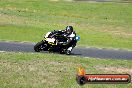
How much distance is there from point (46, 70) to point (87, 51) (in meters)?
10.3

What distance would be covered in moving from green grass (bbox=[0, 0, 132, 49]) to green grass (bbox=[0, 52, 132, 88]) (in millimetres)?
11734

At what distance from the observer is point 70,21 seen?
165ft

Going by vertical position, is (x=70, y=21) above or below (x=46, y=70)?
below

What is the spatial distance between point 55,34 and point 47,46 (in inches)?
37.6

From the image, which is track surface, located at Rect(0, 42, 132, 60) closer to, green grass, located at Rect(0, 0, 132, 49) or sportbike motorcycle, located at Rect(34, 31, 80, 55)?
sportbike motorcycle, located at Rect(34, 31, 80, 55)

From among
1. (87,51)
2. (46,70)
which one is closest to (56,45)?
(87,51)

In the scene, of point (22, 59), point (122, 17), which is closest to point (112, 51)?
point (22, 59)

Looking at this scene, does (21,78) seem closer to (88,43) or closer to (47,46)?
(47,46)

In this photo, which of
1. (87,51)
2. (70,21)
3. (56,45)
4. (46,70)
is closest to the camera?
(46,70)

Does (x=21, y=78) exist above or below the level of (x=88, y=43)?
above

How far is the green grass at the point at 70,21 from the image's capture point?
3694 centimetres

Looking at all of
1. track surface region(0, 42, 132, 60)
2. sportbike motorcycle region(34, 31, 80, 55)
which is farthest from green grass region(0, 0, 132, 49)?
sportbike motorcycle region(34, 31, 80, 55)

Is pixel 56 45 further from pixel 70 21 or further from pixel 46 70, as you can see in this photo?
pixel 70 21

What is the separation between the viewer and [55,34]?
25641mm
